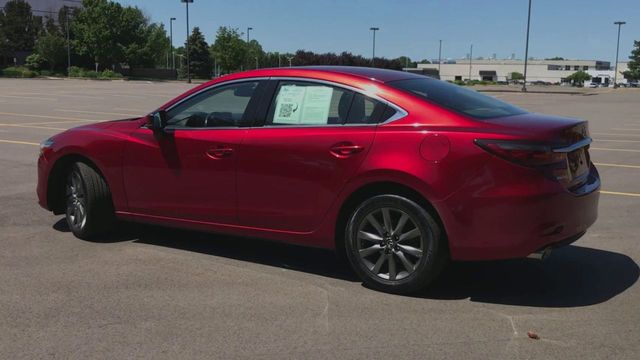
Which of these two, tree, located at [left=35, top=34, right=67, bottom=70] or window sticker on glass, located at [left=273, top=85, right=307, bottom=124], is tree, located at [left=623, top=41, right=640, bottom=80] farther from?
window sticker on glass, located at [left=273, top=85, right=307, bottom=124]

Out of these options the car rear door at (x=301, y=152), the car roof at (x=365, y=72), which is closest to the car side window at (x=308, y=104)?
the car rear door at (x=301, y=152)

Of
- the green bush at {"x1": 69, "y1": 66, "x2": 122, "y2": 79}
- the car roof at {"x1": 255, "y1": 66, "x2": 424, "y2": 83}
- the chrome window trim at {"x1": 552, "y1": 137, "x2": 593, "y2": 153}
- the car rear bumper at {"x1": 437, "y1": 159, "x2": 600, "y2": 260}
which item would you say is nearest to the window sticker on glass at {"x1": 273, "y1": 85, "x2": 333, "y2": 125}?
the car roof at {"x1": 255, "y1": 66, "x2": 424, "y2": 83}

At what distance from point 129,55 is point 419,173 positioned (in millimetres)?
83009

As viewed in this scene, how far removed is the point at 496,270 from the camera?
516cm

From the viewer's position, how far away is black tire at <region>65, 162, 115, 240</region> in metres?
5.80

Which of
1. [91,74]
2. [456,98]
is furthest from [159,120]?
[91,74]

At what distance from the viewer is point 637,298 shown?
449 centimetres

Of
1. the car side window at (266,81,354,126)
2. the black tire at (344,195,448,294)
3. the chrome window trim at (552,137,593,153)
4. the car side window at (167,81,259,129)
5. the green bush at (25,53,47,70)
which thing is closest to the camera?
the chrome window trim at (552,137,593,153)

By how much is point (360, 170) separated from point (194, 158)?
1.49m

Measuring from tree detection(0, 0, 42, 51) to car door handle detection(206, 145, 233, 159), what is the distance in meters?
93.1

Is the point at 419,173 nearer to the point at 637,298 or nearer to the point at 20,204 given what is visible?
the point at 637,298

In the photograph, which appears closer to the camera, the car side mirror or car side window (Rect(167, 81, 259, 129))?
car side window (Rect(167, 81, 259, 129))

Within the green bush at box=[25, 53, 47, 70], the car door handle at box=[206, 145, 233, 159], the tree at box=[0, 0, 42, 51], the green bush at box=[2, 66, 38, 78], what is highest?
the tree at box=[0, 0, 42, 51]

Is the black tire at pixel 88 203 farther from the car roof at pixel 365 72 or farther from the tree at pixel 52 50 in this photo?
the tree at pixel 52 50
